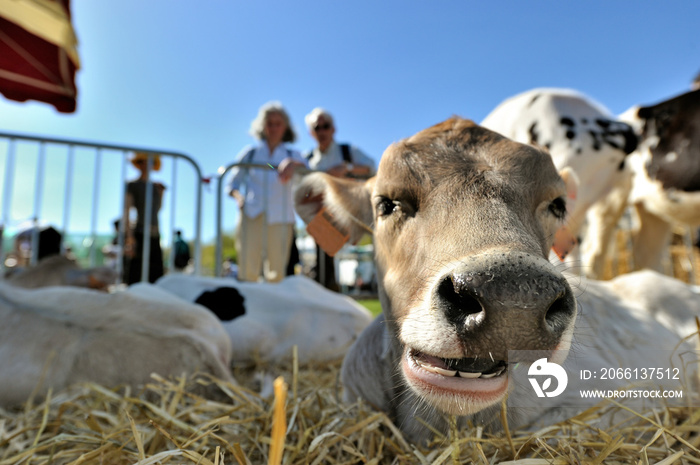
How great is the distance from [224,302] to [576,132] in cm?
439

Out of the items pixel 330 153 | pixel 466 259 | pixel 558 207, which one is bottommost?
pixel 466 259

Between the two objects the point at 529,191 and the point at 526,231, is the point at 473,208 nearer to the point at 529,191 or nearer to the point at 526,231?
the point at 526,231

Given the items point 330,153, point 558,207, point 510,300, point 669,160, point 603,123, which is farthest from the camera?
point 669,160

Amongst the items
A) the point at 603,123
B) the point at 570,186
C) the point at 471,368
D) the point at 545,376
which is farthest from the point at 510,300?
the point at 603,123

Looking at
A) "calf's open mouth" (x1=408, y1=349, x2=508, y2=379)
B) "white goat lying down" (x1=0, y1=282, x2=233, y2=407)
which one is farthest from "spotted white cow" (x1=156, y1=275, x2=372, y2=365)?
"calf's open mouth" (x1=408, y1=349, x2=508, y2=379)

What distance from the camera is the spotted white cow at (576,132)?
16.5 feet

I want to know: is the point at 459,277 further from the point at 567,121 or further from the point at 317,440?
the point at 567,121

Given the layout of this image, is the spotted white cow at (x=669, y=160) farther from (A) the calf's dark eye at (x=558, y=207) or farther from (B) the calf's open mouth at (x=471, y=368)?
(B) the calf's open mouth at (x=471, y=368)

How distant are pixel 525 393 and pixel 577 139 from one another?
448cm

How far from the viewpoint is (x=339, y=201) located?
2.13 metres

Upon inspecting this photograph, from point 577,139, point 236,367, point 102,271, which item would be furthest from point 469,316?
point 577,139

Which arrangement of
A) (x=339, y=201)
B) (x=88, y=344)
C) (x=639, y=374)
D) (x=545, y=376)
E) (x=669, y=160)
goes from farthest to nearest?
(x=669, y=160) < (x=88, y=344) < (x=339, y=201) < (x=639, y=374) < (x=545, y=376)

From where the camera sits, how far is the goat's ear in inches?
82.4

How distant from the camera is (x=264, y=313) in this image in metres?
3.86
